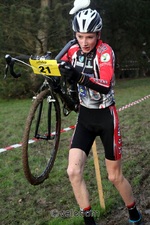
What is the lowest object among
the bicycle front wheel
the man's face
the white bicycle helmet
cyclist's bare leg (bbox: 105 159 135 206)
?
cyclist's bare leg (bbox: 105 159 135 206)

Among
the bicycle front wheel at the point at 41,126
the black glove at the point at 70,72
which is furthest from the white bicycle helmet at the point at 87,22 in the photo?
the bicycle front wheel at the point at 41,126

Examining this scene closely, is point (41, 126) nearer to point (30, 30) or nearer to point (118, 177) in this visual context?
point (118, 177)

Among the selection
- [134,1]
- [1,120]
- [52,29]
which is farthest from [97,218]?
[134,1]

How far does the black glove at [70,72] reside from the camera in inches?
117

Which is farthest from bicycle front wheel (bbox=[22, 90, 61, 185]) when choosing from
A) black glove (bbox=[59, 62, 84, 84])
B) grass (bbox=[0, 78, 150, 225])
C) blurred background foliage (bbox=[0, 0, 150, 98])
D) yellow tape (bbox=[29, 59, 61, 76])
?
blurred background foliage (bbox=[0, 0, 150, 98])

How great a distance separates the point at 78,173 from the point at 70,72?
1016 millimetres

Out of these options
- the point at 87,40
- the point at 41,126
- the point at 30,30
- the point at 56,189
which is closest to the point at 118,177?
the point at 41,126

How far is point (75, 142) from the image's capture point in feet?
11.6

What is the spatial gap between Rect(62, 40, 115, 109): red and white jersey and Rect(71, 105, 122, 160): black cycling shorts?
80mm

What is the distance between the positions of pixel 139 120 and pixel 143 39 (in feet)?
66.7

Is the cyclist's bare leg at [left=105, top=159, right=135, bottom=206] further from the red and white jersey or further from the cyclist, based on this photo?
the red and white jersey

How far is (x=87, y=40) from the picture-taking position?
10.8 ft

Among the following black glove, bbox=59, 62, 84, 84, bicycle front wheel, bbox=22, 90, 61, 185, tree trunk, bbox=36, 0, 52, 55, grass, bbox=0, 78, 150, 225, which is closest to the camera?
black glove, bbox=59, 62, 84, 84

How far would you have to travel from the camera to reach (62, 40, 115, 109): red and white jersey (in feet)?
10.4
